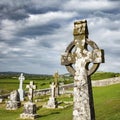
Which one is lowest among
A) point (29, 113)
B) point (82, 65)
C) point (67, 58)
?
point (29, 113)

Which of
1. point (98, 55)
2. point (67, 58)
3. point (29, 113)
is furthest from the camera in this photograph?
point (29, 113)

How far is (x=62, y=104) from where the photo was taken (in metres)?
37.8

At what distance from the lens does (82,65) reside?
474 inches

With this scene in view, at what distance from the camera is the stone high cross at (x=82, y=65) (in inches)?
460

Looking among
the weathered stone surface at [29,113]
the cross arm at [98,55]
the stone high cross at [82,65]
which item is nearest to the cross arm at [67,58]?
the stone high cross at [82,65]

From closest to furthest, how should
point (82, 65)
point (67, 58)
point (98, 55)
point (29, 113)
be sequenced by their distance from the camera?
point (98, 55) < point (82, 65) < point (67, 58) < point (29, 113)

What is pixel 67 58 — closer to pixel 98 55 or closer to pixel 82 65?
pixel 82 65

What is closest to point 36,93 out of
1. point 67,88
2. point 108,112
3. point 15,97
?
point 67,88

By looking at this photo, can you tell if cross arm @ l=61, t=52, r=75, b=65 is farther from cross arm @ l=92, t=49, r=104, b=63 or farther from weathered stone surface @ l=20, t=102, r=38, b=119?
weathered stone surface @ l=20, t=102, r=38, b=119

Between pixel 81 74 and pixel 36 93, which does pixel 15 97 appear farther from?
pixel 81 74

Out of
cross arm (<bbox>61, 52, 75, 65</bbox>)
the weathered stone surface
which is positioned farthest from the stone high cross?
the weathered stone surface

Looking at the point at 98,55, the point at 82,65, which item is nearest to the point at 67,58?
the point at 82,65

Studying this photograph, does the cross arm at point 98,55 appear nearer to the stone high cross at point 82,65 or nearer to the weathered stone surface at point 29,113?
the stone high cross at point 82,65

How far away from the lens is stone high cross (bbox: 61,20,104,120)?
11.7m
